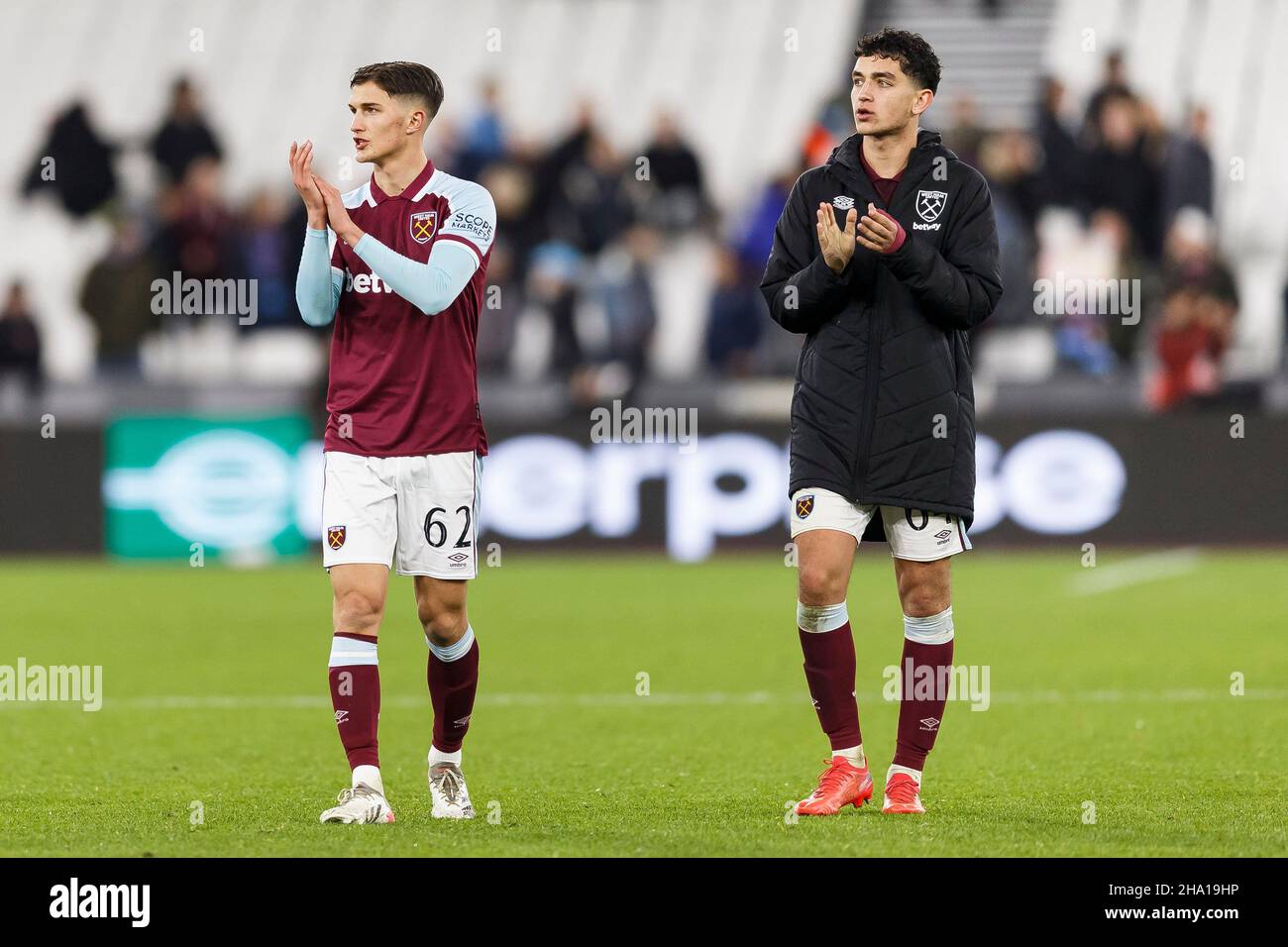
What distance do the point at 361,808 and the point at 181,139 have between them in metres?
13.2

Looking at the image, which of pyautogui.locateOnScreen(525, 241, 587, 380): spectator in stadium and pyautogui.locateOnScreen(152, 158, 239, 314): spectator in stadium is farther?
pyautogui.locateOnScreen(525, 241, 587, 380): spectator in stadium

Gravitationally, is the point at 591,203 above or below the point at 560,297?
above

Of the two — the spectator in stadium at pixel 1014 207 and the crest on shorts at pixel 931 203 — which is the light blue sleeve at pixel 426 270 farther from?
the spectator in stadium at pixel 1014 207

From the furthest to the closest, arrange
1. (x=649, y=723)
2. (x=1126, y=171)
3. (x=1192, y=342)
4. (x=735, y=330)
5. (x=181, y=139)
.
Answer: (x=181, y=139), (x=735, y=330), (x=1126, y=171), (x=1192, y=342), (x=649, y=723)

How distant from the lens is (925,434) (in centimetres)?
607

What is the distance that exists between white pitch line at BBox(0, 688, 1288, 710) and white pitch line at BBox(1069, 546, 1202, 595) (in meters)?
4.58

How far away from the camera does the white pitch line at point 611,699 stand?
8906mm

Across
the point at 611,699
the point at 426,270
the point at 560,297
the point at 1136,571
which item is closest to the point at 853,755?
the point at 426,270

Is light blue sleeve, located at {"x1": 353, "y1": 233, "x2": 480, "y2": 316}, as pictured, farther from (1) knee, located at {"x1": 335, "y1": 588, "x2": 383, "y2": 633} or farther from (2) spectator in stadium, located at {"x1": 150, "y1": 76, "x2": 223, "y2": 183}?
(2) spectator in stadium, located at {"x1": 150, "y1": 76, "x2": 223, "y2": 183}

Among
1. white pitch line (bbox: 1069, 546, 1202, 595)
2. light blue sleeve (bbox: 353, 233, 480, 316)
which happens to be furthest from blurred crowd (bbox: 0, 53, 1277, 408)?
light blue sleeve (bbox: 353, 233, 480, 316)

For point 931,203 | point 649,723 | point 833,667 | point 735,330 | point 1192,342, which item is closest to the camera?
Answer: point 931,203

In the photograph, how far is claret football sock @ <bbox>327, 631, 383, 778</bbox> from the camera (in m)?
5.91

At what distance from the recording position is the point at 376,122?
5.98 metres

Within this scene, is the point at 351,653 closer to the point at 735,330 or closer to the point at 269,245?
the point at 269,245
